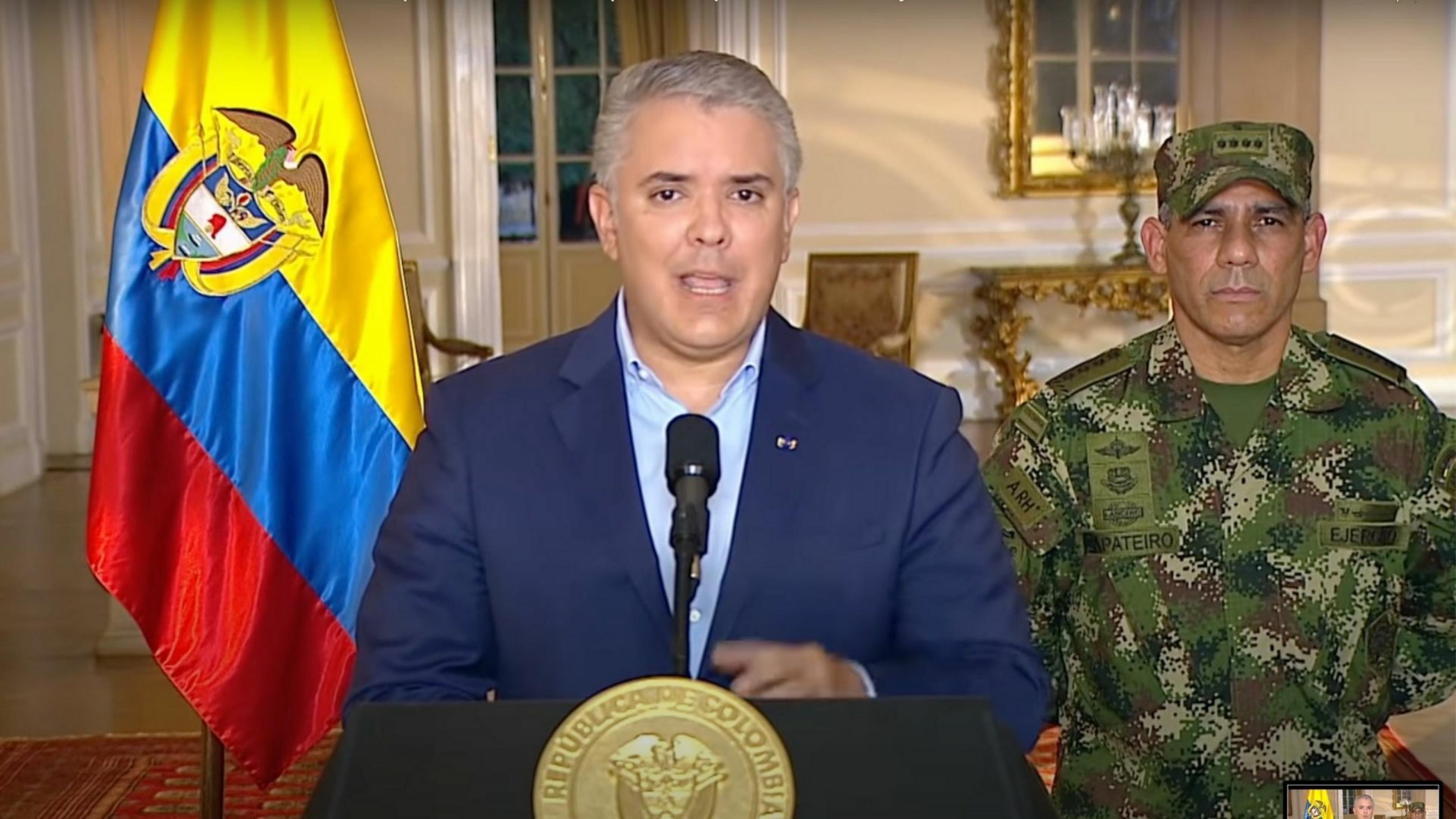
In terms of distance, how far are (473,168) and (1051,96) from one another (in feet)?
10.1

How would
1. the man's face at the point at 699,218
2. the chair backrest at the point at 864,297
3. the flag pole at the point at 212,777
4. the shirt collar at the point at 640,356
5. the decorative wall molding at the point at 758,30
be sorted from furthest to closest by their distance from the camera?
the decorative wall molding at the point at 758,30, the chair backrest at the point at 864,297, the flag pole at the point at 212,777, the shirt collar at the point at 640,356, the man's face at the point at 699,218

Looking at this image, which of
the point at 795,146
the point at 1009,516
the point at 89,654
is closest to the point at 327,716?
the point at 1009,516

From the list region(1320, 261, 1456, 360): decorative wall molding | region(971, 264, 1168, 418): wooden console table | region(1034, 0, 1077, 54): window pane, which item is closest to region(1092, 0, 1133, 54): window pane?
region(1034, 0, 1077, 54): window pane

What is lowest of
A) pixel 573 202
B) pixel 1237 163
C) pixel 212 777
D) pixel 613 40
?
pixel 212 777

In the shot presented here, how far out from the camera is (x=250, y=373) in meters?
3.01

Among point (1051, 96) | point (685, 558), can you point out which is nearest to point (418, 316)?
point (1051, 96)

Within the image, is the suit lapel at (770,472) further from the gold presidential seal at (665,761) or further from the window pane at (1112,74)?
the window pane at (1112,74)

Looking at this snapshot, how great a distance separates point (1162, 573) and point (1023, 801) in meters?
1.10

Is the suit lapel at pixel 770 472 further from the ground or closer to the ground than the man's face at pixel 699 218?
closer to the ground

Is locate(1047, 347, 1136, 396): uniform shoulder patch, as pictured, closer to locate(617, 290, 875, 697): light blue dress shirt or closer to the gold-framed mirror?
locate(617, 290, 875, 697): light blue dress shirt

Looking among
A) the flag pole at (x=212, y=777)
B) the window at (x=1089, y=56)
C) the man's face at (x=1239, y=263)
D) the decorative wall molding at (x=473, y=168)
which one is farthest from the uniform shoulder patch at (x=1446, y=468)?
the window at (x=1089, y=56)

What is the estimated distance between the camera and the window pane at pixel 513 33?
11.1 metres

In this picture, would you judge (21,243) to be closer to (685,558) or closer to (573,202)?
(573,202)

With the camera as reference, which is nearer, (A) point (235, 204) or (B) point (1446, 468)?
(B) point (1446, 468)
